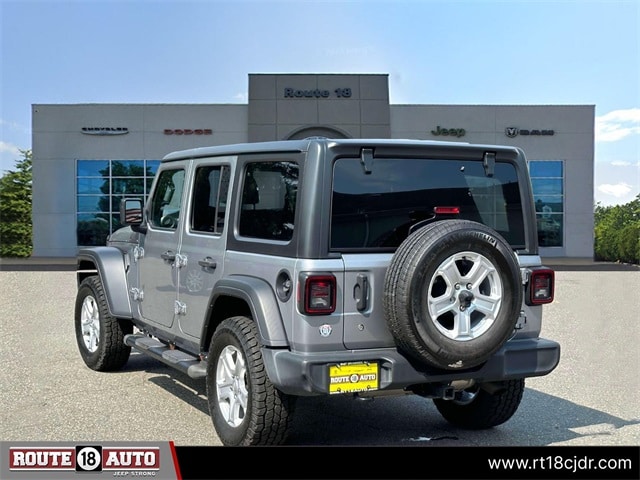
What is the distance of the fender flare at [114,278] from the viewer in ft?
23.9

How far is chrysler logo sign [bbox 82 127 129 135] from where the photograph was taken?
107ft

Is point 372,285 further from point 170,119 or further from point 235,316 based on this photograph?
point 170,119

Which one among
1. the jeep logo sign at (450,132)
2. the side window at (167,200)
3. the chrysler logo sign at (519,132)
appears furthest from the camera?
the chrysler logo sign at (519,132)

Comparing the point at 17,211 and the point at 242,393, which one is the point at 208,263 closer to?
the point at 242,393

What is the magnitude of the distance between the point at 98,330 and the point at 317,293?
387 cm

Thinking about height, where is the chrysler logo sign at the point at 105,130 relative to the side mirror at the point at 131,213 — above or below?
above

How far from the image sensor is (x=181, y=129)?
106 ft

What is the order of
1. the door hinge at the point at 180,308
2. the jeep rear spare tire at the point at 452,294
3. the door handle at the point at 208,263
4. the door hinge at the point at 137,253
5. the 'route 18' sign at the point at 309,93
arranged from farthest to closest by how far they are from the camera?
1. the 'route 18' sign at the point at 309,93
2. the door hinge at the point at 137,253
3. the door hinge at the point at 180,308
4. the door handle at the point at 208,263
5. the jeep rear spare tire at the point at 452,294

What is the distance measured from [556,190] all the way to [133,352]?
2829 cm

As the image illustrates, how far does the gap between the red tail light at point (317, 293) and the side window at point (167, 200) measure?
2.11 meters

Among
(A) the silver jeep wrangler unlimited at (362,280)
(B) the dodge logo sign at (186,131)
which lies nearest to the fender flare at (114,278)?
(A) the silver jeep wrangler unlimited at (362,280)

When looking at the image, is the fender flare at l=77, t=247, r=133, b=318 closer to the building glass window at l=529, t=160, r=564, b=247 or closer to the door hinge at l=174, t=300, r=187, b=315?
the door hinge at l=174, t=300, r=187, b=315

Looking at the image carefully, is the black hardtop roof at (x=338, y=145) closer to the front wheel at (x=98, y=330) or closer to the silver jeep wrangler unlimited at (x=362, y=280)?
the silver jeep wrangler unlimited at (x=362, y=280)

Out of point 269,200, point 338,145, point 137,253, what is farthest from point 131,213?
point 338,145
